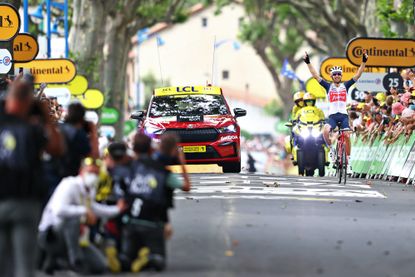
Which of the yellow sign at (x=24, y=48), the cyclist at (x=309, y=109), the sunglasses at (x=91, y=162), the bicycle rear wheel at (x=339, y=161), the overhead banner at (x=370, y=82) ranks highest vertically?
the yellow sign at (x=24, y=48)

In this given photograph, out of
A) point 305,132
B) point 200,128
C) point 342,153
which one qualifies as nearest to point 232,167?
point 200,128

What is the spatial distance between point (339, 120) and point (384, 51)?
7.96 meters

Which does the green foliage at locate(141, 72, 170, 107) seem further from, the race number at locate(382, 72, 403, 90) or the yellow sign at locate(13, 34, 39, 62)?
Answer: the yellow sign at locate(13, 34, 39, 62)

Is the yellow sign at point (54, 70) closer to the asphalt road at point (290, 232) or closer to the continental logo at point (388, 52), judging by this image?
the continental logo at point (388, 52)

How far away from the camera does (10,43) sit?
25375 millimetres

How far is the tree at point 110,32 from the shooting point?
164ft

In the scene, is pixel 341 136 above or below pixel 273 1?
below

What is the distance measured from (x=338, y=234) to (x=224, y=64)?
137 metres

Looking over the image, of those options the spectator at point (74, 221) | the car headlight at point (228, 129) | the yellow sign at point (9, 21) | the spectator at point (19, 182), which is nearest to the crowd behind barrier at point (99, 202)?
the spectator at point (74, 221)

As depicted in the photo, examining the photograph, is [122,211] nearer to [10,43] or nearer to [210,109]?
[10,43]

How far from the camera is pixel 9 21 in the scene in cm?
2481

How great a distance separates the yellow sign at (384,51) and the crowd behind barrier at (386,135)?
1.99 feet

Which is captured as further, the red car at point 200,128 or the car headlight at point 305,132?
the car headlight at point 305,132

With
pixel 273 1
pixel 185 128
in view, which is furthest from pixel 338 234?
pixel 273 1
